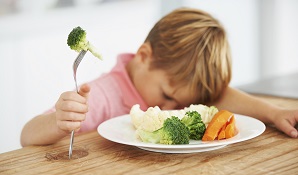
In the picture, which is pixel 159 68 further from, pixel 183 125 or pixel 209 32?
pixel 183 125

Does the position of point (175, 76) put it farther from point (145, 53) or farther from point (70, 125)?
point (70, 125)

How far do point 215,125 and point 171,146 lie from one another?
0.52 ft

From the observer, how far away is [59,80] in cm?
330

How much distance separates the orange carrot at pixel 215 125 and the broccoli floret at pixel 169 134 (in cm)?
5

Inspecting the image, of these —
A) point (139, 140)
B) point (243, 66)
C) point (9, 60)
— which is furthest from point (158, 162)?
point (243, 66)

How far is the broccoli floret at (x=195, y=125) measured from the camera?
4.13 ft

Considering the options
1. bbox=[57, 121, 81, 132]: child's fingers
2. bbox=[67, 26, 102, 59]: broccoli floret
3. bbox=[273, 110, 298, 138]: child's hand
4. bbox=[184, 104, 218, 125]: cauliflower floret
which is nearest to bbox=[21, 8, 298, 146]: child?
bbox=[273, 110, 298, 138]: child's hand

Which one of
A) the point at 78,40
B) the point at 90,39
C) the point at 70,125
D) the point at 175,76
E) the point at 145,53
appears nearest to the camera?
the point at 78,40

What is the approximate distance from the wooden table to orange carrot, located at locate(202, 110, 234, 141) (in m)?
0.04

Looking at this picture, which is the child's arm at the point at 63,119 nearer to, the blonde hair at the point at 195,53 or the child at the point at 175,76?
the child at the point at 175,76

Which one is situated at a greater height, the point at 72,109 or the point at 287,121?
the point at 72,109

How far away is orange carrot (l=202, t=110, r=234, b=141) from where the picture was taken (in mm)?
1236

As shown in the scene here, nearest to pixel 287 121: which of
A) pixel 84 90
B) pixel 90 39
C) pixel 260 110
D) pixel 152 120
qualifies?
pixel 260 110

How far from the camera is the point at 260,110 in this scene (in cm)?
153
